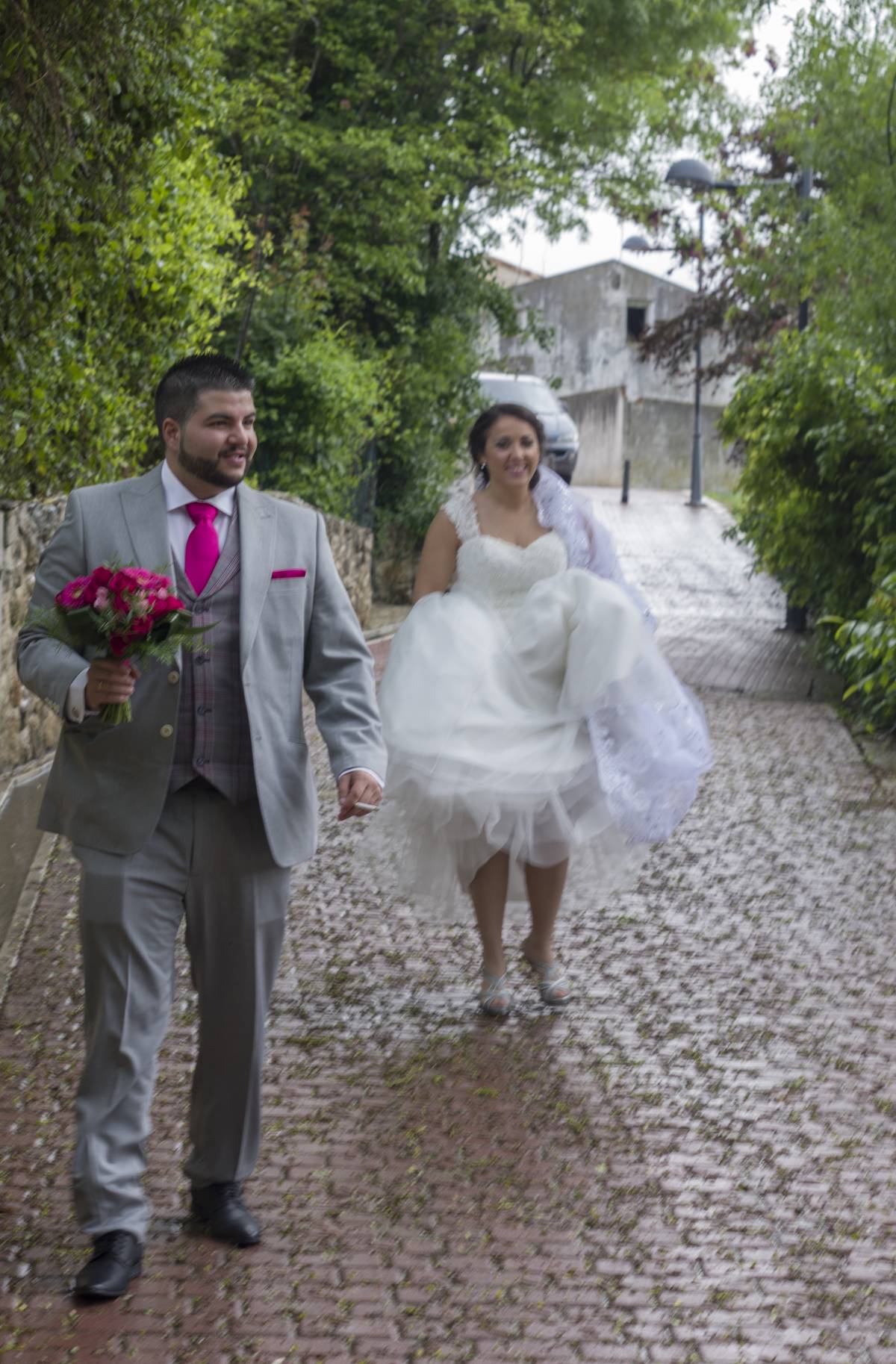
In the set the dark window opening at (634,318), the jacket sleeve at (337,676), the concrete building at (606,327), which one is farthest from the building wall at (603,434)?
the jacket sleeve at (337,676)

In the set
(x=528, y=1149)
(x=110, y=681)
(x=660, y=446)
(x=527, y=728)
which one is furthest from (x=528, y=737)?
(x=660, y=446)

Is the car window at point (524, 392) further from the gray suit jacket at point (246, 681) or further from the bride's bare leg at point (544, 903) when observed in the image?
the gray suit jacket at point (246, 681)

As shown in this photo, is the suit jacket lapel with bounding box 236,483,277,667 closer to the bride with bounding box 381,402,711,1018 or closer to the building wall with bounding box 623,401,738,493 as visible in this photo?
the bride with bounding box 381,402,711,1018

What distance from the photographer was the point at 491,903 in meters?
5.74

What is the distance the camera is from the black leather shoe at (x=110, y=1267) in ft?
11.8

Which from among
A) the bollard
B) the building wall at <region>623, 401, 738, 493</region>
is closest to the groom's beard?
the bollard

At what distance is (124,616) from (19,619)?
6.28m

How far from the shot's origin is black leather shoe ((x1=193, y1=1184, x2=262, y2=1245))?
3.92 meters

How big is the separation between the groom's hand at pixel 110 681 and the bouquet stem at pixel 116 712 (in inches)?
0.5

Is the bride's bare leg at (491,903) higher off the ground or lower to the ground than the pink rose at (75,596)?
lower

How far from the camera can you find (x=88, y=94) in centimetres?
832

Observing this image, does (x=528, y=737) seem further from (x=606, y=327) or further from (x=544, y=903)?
(x=606, y=327)

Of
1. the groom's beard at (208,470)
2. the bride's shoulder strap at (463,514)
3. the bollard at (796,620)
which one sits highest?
the groom's beard at (208,470)

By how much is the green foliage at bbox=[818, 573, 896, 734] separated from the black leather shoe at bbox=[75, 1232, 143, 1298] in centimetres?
723
